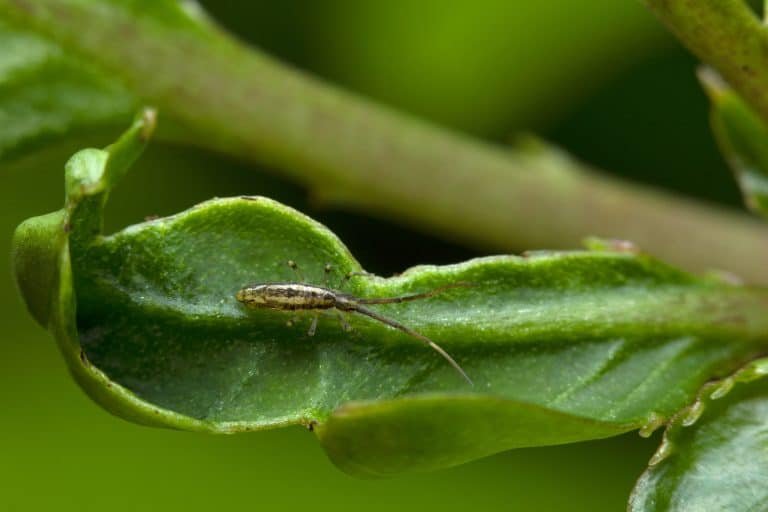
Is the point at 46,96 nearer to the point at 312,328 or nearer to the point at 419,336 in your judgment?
the point at 312,328

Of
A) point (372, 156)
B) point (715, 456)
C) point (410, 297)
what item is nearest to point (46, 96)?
point (372, 156)

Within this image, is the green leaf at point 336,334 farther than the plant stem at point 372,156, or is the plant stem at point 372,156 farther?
the plant stem at point 372,156

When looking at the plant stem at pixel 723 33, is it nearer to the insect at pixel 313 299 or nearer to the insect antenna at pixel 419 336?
the insect at pixel 313 299

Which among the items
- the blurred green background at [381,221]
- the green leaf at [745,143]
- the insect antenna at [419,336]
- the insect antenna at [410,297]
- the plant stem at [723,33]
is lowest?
the blurred green background at [381,221]

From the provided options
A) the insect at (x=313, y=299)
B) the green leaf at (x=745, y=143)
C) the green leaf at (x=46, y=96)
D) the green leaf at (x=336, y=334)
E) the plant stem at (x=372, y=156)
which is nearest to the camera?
the green leaf at (x=336, y=334)

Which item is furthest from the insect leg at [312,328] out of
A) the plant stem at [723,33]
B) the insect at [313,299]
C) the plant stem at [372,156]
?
the plant stem at [372,156]

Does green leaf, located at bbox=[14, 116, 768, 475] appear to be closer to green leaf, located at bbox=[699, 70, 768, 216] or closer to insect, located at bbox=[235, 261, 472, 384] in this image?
insect, located at bbox=[235, 261, 472, 384]

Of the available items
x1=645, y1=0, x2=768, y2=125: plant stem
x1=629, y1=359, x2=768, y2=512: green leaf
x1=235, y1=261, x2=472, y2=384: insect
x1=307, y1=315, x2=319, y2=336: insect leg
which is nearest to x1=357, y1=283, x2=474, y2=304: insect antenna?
x1=235, y1=261, x2=472, y2=384: insect
